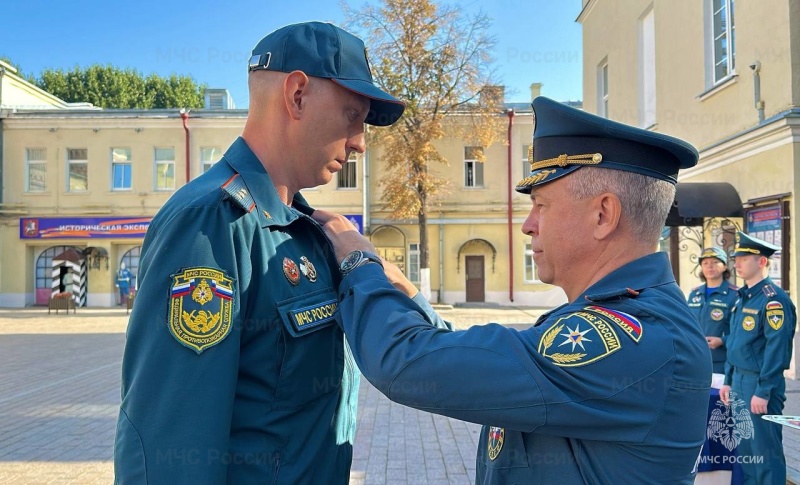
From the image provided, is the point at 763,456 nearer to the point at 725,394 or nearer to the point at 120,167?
the point at 725,394

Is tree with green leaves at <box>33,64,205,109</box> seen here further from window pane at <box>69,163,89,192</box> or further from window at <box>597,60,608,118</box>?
window at <box>597,60,608,118</box>

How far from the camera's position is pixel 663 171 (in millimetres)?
1503

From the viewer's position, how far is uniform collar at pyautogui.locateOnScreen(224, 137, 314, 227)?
1482 mm

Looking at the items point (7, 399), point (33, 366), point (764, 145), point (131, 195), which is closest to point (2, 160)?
point (131, 195)

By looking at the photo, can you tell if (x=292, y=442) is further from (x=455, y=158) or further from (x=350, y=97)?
(x=455, y=158)

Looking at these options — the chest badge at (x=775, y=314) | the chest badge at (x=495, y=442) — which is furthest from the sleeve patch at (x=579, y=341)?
the chest badge at (x=775, y=314)

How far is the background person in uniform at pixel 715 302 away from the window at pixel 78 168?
24.7m

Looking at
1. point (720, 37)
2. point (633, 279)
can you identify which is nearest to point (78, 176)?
point (720, 37)

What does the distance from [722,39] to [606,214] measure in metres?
9.97

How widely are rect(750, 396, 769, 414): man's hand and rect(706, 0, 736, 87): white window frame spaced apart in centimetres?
610

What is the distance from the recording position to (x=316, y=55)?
61.5 inches

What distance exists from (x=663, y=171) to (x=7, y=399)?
8809mm

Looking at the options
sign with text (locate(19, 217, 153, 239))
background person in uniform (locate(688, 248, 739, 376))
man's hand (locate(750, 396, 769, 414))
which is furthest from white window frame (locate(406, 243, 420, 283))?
man's hand (locate(750, 396, 769, 414))

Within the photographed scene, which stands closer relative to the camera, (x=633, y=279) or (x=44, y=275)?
(x=633, y=279)
